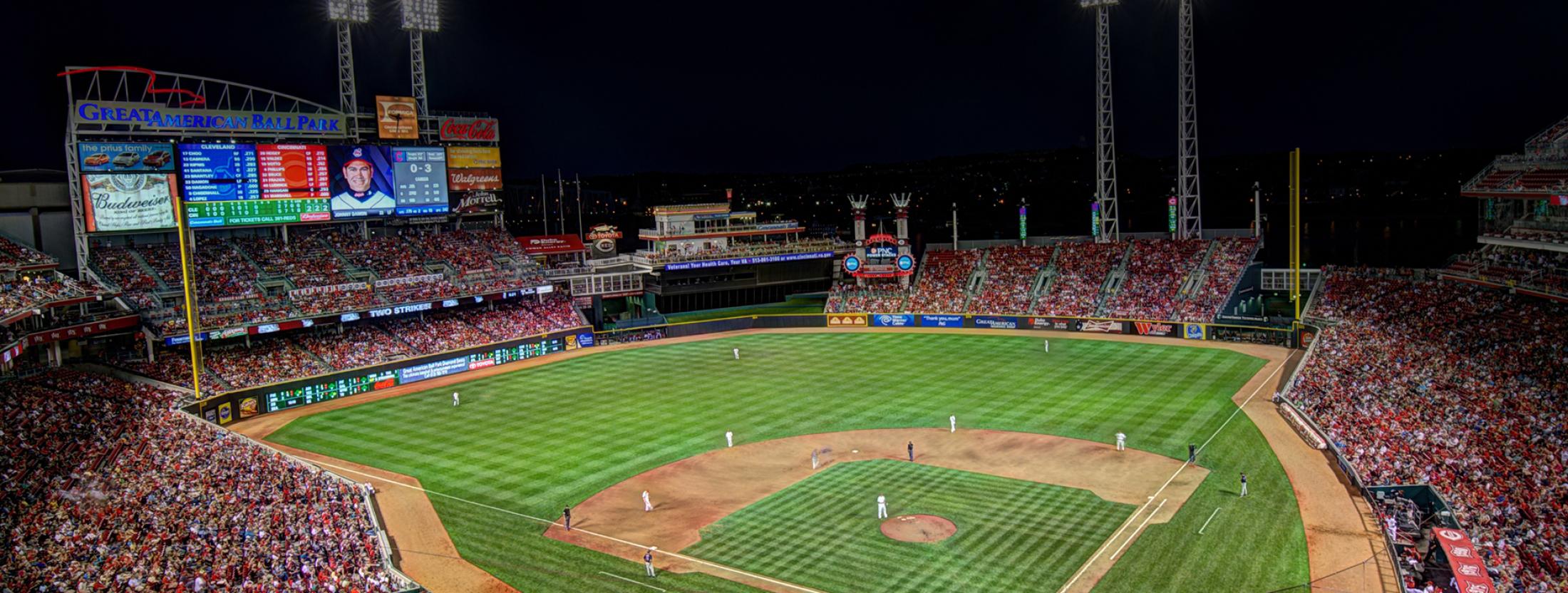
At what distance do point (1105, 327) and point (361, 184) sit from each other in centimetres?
4427

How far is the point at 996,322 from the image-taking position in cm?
6038

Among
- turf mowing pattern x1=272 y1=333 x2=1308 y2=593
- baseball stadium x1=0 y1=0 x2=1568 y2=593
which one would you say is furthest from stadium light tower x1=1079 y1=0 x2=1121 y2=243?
turf mowing pattern x1=272 y1=333 x2=1308 y2=593

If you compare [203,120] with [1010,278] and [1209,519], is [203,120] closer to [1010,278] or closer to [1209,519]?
[1010,278]

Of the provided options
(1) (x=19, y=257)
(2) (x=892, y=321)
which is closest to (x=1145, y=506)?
(2) (x=892, y=321)

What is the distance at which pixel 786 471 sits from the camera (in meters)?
32.0

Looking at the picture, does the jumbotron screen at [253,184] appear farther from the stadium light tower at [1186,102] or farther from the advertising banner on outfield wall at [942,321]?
the stadium light tower at [1186,102]

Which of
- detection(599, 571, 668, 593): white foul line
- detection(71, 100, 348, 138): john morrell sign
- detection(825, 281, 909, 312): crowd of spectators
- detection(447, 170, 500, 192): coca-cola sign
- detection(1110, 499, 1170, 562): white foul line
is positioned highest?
detection(71, 100, 348, 138): john morrell sign

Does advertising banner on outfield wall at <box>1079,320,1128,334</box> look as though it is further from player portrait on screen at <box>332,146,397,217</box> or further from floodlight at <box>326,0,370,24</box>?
floodlight at <box>326,0,370,24</box>

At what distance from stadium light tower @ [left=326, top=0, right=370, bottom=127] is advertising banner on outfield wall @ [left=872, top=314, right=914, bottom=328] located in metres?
34.4

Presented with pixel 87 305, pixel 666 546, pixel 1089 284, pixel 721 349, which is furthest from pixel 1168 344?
pixel 87 305

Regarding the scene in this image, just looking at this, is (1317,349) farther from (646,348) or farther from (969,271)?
(646,348)

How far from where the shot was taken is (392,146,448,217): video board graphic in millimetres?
57156

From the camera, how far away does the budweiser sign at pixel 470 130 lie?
196 ft

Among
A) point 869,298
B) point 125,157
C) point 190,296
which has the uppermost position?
point 125,157
